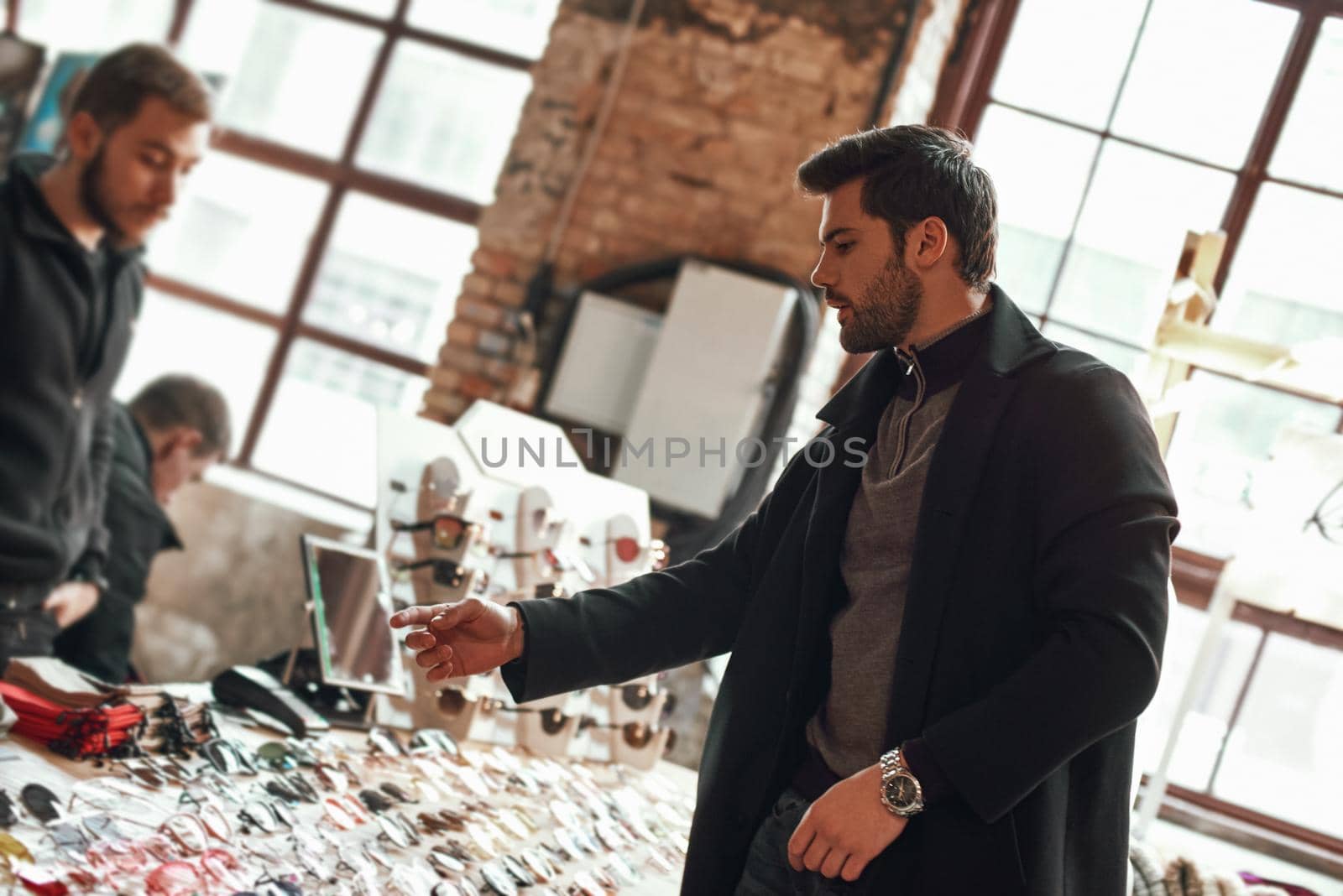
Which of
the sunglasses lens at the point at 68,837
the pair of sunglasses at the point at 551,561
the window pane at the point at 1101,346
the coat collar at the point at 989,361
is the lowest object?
the sunglasses lens at the point at 68,837

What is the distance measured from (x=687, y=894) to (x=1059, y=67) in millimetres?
3553

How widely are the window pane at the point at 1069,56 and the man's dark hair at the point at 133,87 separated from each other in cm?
303

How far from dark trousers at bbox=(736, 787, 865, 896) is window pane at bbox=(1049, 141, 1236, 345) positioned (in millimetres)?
3106

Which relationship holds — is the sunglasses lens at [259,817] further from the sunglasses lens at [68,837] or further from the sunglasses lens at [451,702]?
the sunglasses lens at [451,702]

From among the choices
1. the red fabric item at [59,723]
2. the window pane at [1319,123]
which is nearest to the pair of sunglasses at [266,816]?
the red fabric item at [59,723]

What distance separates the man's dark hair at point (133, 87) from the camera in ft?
7.41

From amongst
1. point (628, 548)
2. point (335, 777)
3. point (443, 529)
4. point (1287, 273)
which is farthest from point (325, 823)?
point (1287, 273)

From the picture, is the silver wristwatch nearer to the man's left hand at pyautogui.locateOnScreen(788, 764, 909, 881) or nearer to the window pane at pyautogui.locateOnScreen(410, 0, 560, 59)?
the man's left hand at pyautogui.locateOnScreen(788, 764, 909, 881)

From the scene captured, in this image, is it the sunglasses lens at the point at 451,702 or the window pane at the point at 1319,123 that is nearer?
the sunglasses lens at the point at 451,702

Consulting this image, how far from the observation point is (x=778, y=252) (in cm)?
419

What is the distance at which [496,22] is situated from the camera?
16.7ft

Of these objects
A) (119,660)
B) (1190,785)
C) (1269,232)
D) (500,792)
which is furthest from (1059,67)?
(119,660)

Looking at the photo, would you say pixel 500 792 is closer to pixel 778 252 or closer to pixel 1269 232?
pixel 778 252

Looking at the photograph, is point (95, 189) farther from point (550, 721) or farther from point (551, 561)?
point (550, 721)
